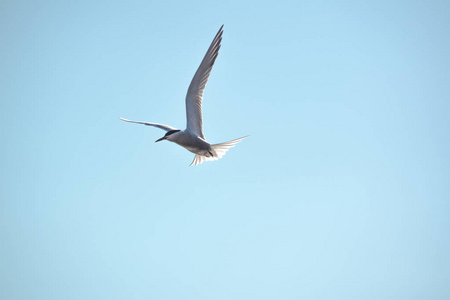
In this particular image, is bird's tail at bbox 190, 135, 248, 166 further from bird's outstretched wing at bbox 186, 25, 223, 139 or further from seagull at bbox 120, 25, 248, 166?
bird's outstretched wing at bbox 186, 25, 223, 139

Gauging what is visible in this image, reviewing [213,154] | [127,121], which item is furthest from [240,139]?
[127,121]

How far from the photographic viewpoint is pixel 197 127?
25.2ft

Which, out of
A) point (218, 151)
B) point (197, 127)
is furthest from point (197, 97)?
point (218, 151)

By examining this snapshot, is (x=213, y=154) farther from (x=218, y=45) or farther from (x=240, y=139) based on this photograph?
(x=218, y=45)

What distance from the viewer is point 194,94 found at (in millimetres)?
7582

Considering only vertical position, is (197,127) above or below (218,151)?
above

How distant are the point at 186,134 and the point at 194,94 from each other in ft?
2.52

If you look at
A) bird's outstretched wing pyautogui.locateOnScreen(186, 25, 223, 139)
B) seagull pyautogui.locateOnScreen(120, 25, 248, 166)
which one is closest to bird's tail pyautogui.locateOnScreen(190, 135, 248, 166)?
seagull pyautogui.locateOnScreen(120, 25, 248, 166)

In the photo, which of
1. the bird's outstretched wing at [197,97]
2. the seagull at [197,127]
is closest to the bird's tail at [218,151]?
the seagull at [197,127]

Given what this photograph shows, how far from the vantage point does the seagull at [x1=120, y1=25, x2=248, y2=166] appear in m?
7.17

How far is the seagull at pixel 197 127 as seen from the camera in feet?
23.5

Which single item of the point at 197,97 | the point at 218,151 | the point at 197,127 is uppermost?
→ the point at 197,97

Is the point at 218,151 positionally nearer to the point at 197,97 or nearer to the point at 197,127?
the point at 197,127

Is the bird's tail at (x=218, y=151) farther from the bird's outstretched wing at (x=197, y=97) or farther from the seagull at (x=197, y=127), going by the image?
the bird's outstretched wing at (x=197, y=97)
